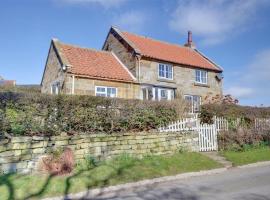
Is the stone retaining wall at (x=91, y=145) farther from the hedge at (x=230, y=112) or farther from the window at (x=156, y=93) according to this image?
the window at (x=156, y=93)

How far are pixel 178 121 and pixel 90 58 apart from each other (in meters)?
12.8

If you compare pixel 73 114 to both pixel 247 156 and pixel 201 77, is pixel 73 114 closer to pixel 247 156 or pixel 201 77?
pixel 247 156

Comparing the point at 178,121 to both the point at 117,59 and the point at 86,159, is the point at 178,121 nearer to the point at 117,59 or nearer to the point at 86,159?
the point at 86,159

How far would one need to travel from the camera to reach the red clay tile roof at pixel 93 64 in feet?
78.1

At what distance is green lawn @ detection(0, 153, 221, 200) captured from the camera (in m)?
8.48

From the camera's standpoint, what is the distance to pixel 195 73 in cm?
3138

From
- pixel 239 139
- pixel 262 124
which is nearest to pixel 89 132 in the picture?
pixel 239 139

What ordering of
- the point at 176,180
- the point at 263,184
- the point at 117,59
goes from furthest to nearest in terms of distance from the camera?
the point at 117,59 < the point at 176,180 < the point at 263,184

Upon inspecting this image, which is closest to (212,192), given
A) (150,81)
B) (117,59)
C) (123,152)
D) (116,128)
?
(123,152)

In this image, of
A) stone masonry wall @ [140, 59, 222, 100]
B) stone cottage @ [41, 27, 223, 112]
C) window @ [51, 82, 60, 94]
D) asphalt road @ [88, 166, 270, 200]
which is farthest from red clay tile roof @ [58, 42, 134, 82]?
asphalt road @ [88, 166, 270, 200]

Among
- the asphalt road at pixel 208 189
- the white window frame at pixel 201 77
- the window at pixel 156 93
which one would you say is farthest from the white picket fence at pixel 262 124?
the white window frame at pixel 201 77

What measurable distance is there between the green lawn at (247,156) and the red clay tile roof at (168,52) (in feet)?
44.5

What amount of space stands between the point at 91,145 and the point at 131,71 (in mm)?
16040

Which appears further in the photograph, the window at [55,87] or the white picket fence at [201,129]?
the window at [55,87]
